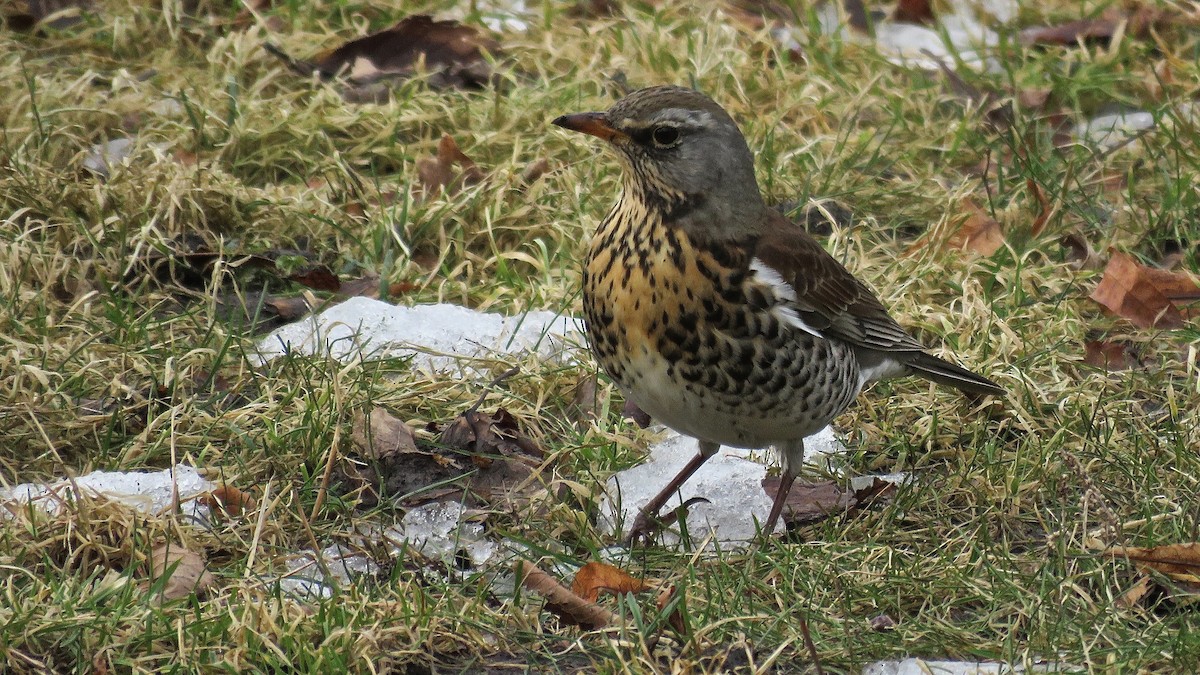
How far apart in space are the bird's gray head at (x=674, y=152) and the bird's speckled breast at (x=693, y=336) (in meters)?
0.06

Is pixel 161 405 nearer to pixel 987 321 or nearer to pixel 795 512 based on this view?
pixel 795 512

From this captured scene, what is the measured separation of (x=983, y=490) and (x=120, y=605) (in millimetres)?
2394

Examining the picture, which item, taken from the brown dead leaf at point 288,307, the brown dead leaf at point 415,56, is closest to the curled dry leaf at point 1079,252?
the brown dead leaf at point 415,56

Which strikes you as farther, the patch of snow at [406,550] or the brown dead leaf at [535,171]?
the brown dead leaf at [535,171]

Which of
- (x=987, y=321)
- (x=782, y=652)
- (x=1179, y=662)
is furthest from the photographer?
(x=987, y=321)

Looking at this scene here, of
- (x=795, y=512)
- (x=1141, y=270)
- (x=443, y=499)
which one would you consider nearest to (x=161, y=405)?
(x=443, y=499)

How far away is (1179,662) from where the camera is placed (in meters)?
3.47

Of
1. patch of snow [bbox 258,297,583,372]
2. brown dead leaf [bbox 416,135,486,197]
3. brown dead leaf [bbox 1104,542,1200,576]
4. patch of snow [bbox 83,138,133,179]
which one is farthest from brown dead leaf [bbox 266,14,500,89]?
brown dead leaf [bbox 1104,542,1200,576]

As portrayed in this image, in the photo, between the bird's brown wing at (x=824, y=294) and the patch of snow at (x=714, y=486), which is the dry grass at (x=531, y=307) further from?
the bird's brown wing at (x=824, y=294)

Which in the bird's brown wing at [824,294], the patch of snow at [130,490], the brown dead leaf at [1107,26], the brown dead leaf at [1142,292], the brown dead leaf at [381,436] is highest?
the brown dead leaf at [1107,26]

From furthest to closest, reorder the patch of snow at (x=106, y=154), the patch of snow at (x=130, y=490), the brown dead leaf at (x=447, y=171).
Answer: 1. the brown dead leaf at (x=447, y=171)
2. the patch of snow at (x=106, y=154)
3. the patch of snow at (x=130, y=490)

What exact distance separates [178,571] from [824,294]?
190 centimetres

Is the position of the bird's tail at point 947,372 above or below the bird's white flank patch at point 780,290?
below

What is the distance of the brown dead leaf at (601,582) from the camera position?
3955 millimetres
